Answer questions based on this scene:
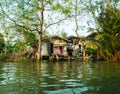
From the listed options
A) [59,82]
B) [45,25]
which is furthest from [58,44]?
[59,82]

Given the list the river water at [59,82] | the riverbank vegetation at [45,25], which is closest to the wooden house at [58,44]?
the riverbank vegetation at [45,25]

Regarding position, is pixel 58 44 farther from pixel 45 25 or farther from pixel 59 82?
pixel 59 82

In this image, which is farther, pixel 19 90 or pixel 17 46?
pixel 17 46

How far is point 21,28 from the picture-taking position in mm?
40875

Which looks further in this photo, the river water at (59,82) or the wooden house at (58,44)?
the wooden house at (58,44)

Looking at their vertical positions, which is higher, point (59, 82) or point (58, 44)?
point (58, 44)

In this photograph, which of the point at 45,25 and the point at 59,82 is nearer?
the point at 59,82

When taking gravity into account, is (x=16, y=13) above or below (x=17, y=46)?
above

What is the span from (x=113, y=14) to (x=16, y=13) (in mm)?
12081

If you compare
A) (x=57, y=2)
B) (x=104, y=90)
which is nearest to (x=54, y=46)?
(x=57, y=2)

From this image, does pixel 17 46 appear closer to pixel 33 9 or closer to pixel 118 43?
pixel 33 9

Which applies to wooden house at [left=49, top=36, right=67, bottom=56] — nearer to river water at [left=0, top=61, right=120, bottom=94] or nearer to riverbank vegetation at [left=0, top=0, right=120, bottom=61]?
riverbank vegetation at [left=0, top=0, right=120, bottom=61]

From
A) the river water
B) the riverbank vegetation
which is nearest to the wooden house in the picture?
the riverbank vegetation

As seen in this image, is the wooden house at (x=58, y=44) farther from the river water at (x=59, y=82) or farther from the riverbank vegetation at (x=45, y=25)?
the river water at (x=59, y=82)
